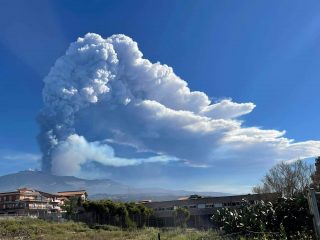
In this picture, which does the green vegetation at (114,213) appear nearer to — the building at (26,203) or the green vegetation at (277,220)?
the building at (26,203)

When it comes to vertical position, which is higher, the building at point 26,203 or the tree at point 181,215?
the building at point 26,203

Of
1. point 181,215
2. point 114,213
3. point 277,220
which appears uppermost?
point 114,213

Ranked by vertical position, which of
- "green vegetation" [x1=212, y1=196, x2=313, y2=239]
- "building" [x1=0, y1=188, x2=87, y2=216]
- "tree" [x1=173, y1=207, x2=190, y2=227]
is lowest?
"tree" [x1=173, y1=207, x2=190, y2=227]

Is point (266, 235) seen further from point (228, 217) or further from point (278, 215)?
point (228, 217)

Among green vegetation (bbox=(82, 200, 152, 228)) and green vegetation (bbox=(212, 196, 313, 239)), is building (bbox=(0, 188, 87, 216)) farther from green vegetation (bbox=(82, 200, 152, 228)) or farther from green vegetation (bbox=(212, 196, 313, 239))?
green vegetation (bbox=(212, 196, 313, 239))

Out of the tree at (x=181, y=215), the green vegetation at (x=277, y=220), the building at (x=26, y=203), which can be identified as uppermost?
the building at (x=26, y=203)

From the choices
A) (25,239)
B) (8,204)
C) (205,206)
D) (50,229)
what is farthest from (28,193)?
(25,239)

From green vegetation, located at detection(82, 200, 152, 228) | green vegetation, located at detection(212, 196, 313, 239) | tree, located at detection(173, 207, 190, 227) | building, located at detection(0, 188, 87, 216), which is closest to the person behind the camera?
green vegetation, located at detection(212, 196, 313, 239)

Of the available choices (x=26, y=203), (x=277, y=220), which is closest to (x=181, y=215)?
(x=26, y=203)

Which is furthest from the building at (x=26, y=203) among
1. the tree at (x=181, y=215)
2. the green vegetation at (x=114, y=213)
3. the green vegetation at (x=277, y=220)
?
the green vegetation at (x=277, y=220)

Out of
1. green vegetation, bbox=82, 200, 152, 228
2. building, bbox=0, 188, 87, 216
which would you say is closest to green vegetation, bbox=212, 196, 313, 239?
green vegetation, bbox=82, 200, 152, 228

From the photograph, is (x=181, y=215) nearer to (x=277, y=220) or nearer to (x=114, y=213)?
(x=114, y=213)

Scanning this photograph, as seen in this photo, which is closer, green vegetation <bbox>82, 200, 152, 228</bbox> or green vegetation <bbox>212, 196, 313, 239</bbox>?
green vegetation <bbox>212, 196, 313, 239</bbox>

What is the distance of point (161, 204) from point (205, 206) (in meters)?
9.09
